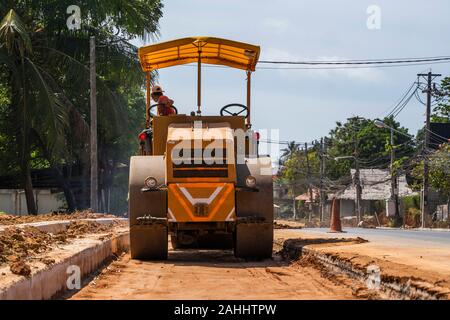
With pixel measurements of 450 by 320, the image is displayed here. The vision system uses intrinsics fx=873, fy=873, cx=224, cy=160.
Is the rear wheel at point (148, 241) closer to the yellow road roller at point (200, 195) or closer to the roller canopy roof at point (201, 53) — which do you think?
the yellow road roller at point (200, 195)

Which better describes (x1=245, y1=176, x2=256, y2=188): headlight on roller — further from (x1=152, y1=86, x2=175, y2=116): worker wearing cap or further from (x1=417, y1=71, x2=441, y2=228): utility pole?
(x1=417, y1=71, x2=441, y2=228): utility pole

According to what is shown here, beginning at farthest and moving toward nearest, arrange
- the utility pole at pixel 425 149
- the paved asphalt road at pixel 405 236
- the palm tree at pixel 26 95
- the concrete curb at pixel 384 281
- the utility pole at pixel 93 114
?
1. the utility pole at pixel 425 149
2. the utility pole at pixel 93 114
3. the palm tree at pixel 26 95
4. the paved asphalt road at pixel 405 236
5. the concrete curb at pixel 384 281

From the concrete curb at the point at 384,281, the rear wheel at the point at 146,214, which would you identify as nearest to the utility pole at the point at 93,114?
the rear wheel at the point at 146,214

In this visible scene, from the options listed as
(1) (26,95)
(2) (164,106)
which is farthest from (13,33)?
(2) (164,106)

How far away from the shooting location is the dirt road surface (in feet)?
28.0

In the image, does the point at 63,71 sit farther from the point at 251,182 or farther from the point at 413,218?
the point at 413,218

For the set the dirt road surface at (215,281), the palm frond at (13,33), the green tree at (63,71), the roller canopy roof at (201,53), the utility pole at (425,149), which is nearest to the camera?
the dirt road surface at (215,281)

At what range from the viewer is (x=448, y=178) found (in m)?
51.8

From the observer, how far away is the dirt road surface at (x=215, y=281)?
8.54m

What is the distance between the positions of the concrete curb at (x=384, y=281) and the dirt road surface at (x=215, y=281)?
151 millimetres

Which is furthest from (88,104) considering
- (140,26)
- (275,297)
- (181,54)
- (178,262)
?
(275,297)

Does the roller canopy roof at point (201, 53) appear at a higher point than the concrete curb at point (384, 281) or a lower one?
higher

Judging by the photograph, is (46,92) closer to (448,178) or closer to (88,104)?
(88,104)

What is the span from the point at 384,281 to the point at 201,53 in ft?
24.7
